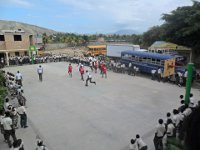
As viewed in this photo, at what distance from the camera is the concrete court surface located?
8.65 m

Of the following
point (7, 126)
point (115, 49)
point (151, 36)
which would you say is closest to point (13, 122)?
point (7, 126)

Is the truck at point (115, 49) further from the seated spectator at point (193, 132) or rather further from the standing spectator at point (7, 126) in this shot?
the seated spectator at point (193, 132)

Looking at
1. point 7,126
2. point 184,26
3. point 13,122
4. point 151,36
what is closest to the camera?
point 7,126

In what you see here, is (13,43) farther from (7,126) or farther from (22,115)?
(7,126)

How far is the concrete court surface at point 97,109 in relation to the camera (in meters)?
8.65

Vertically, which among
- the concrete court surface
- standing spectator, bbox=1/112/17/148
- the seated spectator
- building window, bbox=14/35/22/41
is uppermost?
building window, bbox=14/35/22/41

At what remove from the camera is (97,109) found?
39.0ft

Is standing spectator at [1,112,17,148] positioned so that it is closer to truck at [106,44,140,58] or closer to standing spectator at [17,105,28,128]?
standing spectator at [17,105,28,128]

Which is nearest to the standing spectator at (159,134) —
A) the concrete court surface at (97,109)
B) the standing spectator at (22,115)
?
the concrete court surface at (97,109)

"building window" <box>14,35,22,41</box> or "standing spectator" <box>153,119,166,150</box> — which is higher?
"building window" <box>14,35,22,41</box>

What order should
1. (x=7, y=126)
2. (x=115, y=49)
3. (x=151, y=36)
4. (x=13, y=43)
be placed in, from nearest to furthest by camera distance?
(x=7, y=126)
(x=115, y=49)
(x=13, y=43)
(x=151, y=36)

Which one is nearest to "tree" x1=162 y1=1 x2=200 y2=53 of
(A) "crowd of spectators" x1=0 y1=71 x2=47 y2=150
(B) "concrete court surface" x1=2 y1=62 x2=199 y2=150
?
(B) "concrete court surface" x1=2 y1=62 x2=199 y2=150

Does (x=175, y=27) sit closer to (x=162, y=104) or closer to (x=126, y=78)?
(x=126, y=78)

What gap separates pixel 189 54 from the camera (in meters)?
25.7
